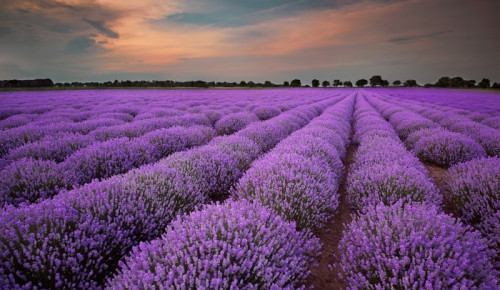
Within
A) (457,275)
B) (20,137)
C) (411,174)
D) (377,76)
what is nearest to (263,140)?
(411,174)

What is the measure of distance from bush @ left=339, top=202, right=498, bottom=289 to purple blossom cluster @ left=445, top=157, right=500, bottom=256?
0.93 m

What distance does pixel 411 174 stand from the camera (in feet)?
10.2

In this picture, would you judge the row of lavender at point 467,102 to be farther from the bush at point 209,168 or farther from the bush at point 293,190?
A: the bush at point 209,168

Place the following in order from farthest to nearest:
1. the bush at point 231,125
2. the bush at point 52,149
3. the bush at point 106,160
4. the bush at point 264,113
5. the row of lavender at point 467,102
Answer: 1. the row of lavender at point 467,102
2. the bush at point 264,113
3. the bush at point 231,125
4. the bush at point 52,149
5. the bush at point 106,160

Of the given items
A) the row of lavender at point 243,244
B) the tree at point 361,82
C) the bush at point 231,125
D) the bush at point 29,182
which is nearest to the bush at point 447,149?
the row of lavender at point 243,244

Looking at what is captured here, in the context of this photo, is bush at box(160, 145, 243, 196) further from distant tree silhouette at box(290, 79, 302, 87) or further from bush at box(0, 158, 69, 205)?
distant tree silhouette at box(290, 79, 302, 87)

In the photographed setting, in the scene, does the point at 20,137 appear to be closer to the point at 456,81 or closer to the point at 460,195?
the point at 460,195

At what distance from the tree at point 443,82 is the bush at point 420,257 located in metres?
75.9

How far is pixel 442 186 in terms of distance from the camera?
399 centimetres

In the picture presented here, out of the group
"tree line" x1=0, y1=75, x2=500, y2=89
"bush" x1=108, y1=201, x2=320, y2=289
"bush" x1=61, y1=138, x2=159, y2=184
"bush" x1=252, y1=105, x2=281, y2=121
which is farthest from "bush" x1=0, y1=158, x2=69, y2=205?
"tree line" x1=0, y1=75, x2=500, y2=89

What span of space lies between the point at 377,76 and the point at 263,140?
96937 millimetres

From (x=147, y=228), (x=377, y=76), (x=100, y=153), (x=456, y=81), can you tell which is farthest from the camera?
(x=377, y=76)

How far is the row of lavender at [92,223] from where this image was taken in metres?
1.60

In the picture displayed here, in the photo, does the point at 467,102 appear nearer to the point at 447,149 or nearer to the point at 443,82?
the point at 447,149
